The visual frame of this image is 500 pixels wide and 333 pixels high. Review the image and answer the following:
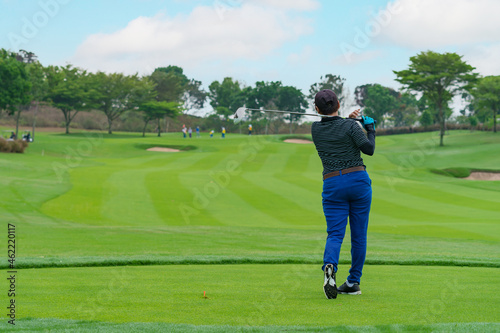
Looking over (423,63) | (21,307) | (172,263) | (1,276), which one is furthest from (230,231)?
(423,63)

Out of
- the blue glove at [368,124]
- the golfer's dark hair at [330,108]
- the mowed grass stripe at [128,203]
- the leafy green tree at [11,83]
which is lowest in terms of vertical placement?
the mowed grass stripe at [128,203]

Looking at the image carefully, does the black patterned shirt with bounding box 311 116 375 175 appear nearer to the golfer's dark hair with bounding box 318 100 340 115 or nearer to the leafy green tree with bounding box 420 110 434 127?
the golfer's dark hair with bounding box 318 100 340 115

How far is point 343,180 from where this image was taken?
560 cm

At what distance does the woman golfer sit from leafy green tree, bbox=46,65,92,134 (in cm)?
7019

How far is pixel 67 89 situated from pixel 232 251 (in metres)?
66.2

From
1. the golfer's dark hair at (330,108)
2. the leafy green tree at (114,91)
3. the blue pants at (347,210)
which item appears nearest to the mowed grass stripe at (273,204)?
the blue pants at (347,210)

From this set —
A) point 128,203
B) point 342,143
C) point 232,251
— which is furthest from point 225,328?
point 128,203

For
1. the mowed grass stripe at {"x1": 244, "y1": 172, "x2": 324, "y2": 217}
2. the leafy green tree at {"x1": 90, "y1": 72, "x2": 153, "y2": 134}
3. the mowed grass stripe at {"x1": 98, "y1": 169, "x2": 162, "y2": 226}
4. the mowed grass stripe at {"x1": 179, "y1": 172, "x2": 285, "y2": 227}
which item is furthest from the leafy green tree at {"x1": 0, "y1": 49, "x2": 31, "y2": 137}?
the mowed grass stripe at {"x1": 244, "y1": 172, "x2": 324, "y2": 217}

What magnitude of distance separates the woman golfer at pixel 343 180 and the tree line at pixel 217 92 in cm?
4306

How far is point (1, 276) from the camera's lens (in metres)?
6.58

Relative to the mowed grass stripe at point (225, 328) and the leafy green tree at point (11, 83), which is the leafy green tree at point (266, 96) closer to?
the leafy green tree at point (11, 83)

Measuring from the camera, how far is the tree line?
59406 millimetres

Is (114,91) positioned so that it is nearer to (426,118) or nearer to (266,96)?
(266,96)

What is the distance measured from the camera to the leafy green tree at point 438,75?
2349 inches
